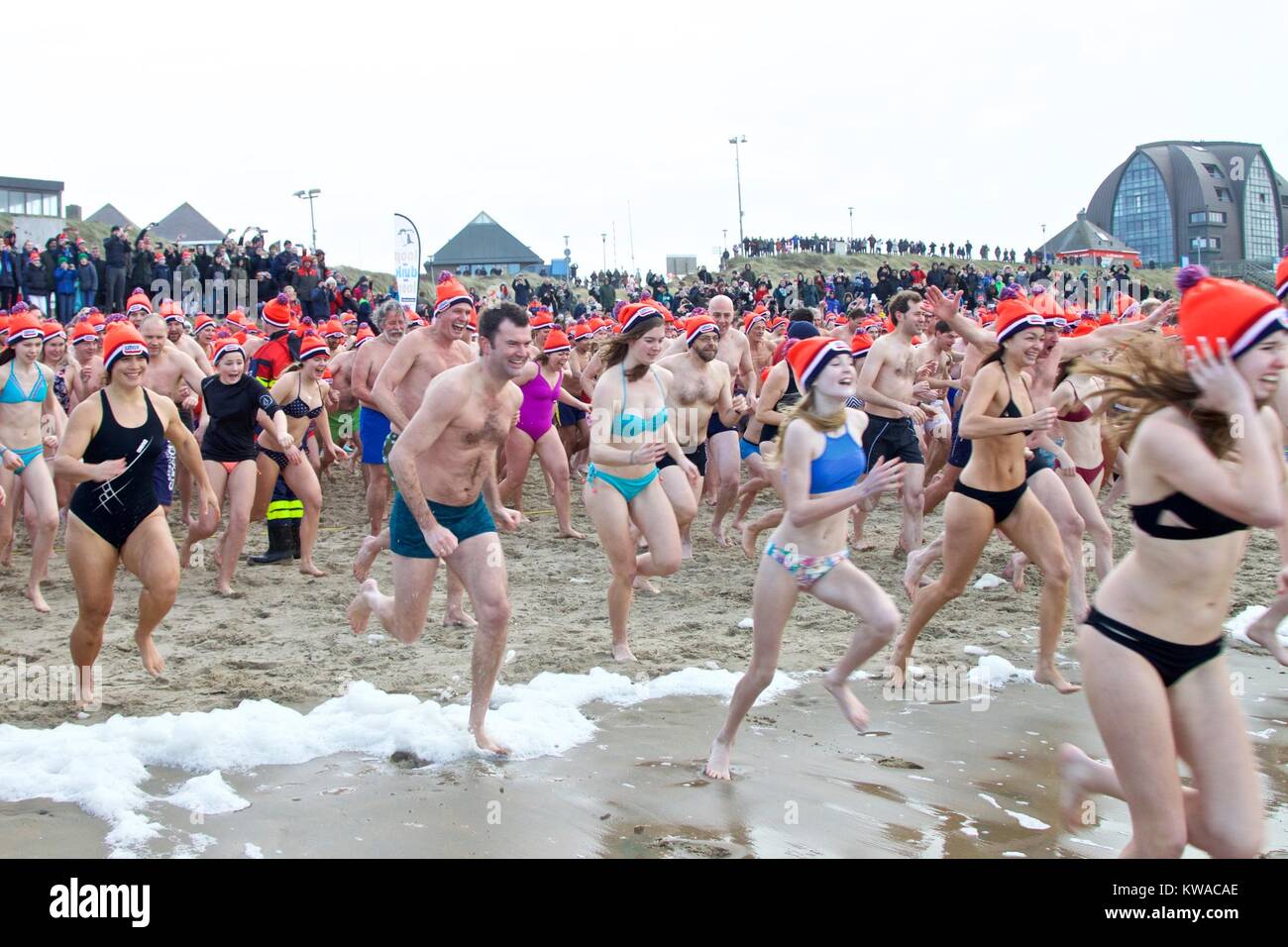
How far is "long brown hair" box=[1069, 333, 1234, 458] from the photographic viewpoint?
3389 millimetres

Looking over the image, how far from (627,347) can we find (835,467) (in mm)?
2442

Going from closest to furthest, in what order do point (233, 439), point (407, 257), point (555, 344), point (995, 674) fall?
point (995, 674) → point (233, 439) → point (555, 344) → point (407, 257)

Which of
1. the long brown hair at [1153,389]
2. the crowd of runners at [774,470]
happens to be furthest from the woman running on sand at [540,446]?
the long brown hair at [1153,389]

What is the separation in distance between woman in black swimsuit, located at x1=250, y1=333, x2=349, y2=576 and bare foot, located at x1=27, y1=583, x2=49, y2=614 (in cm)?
174

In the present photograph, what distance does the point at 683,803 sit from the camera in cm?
473

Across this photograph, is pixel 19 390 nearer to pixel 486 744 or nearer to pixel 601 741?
pixel 486 744

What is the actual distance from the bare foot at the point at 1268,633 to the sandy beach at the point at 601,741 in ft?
1.87

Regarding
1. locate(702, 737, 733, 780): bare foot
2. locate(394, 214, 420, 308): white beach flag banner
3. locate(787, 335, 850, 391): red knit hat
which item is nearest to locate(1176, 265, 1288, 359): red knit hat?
locate(787, 335, 850, 391): red knit hat

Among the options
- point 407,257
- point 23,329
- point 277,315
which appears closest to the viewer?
point 23,329

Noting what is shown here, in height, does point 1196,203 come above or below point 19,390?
above

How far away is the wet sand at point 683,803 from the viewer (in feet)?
14.2

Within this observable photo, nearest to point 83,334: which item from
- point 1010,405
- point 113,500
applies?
point 113,500

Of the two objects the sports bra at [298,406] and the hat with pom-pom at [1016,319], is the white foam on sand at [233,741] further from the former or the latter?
the sports bra at [298,406]
